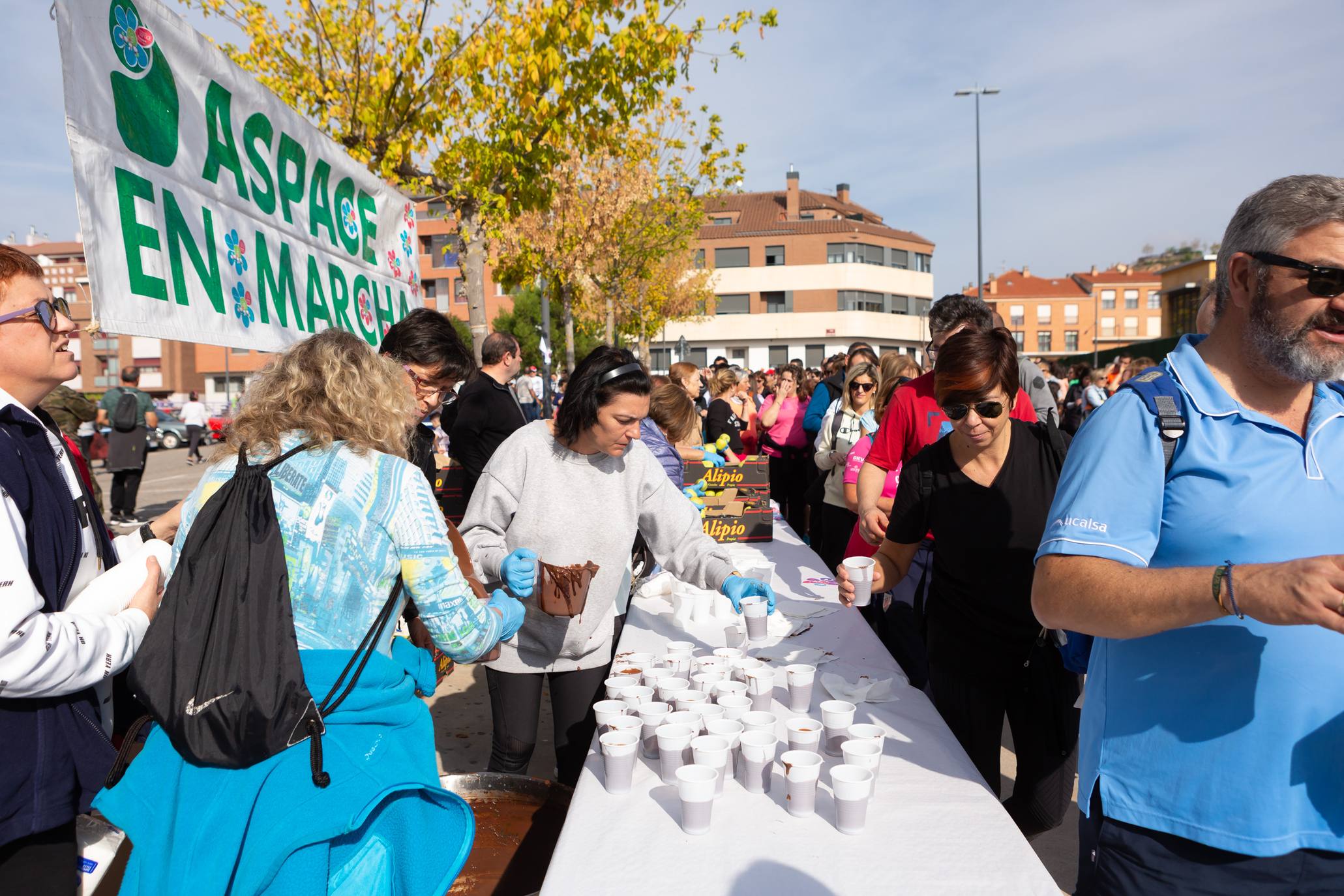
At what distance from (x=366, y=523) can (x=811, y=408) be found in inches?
268

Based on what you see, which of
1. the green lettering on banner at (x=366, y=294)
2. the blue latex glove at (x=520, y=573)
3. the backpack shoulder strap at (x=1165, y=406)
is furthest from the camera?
the green lettering on banner at (x=366, y=294)

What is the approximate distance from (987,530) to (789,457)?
6802 millimetres

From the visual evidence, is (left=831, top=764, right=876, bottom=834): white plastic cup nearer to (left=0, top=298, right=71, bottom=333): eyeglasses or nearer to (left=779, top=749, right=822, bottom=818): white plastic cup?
(left=779, top=749, right=822, bottom=818): white plastic cup

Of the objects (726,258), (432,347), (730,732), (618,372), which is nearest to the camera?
(730,732)

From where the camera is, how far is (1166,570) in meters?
1.43

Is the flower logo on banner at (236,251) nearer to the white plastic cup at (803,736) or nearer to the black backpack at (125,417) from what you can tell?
the white plastic cup at (803,736)

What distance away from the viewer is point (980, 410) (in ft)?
8.89

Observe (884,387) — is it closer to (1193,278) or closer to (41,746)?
(41,746)

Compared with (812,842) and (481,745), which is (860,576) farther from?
(481,745)

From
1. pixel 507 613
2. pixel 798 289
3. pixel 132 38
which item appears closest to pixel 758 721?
pixel 507 613

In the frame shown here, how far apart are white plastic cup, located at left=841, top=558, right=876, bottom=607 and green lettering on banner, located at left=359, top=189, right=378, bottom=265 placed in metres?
3.00

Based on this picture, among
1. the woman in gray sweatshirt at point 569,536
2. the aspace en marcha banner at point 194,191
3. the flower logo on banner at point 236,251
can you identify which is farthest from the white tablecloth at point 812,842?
the flower logo on banner at point 236,251

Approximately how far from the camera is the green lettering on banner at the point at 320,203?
12.0 ft

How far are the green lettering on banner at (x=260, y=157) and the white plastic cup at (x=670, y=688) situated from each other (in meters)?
2.36
